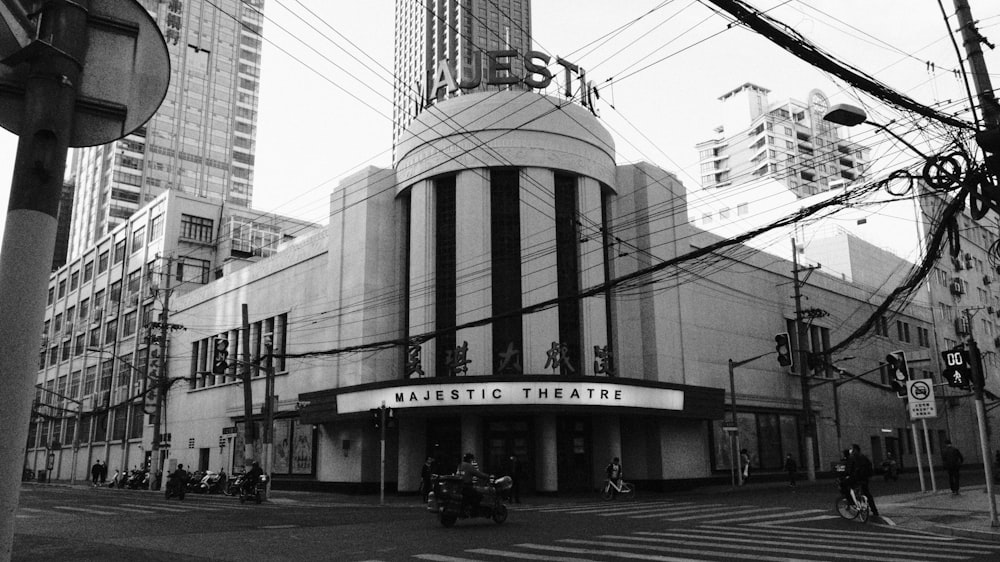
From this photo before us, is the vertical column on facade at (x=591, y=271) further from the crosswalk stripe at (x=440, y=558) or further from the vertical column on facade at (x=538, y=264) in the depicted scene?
the crosswalk stripe at (x=440, y=558)

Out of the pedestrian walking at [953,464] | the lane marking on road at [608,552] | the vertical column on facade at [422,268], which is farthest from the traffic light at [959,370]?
the vertical column on facade at [422,268]

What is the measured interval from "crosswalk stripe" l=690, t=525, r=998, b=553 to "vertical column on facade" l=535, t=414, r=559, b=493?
15.5 m

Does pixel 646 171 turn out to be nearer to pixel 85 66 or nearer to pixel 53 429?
pixel 85 66

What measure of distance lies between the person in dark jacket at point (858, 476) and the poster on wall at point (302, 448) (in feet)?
91.5

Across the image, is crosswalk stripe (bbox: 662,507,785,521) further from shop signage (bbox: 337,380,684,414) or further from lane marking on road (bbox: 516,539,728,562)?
shop signage (bbox: 337,380,684,414)

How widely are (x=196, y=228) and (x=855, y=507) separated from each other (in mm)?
54114

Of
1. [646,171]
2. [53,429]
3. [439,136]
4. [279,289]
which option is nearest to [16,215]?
[439,136]

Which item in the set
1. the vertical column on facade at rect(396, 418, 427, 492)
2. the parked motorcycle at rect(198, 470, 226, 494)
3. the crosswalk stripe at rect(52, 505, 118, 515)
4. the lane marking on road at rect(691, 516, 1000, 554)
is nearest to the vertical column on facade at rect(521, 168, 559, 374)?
the vertical column on facade at rect(396, 418, 427, 492)

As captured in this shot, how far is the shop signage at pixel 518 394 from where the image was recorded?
29953mm

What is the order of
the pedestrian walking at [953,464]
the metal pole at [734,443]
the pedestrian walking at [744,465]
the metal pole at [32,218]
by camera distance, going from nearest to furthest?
the metal pole at [32,218] → the pedestrian walking at [953,464] → the metal pole at [734,443] → the pedestrian walking at [744,465]

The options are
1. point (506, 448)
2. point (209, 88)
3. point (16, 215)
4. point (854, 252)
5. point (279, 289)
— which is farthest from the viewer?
point (209, 88)

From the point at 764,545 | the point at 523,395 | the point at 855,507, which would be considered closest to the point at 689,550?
the point at 764,545

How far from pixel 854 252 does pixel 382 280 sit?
38.6 m

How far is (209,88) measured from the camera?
113750 millimetres
